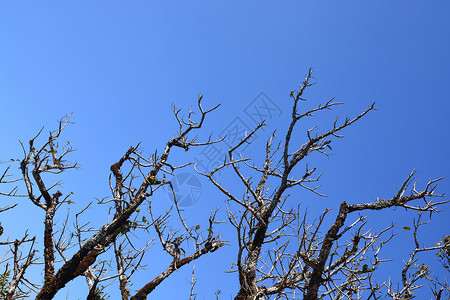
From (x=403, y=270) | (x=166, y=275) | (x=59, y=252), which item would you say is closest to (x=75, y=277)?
(x=59, y=252)

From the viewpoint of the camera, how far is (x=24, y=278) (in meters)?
9.98

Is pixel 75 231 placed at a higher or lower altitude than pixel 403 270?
higher

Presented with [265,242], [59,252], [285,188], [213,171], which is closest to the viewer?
[213,171]

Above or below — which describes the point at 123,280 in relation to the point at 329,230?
above

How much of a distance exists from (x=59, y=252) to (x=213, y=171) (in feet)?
22.5

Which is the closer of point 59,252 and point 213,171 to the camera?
point 213,171

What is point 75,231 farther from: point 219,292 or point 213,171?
point 213,171

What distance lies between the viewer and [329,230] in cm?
585

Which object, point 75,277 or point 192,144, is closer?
point 75,277

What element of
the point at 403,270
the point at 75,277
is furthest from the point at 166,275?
the point at 403,270

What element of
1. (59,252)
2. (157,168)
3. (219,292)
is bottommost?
(219,292)

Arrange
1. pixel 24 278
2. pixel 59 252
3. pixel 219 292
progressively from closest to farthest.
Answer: pixel 219 292, pixel 24 278, pixel 59 252

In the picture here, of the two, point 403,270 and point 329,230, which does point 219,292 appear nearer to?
point 329,230

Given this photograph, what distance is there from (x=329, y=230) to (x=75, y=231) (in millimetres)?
7884
